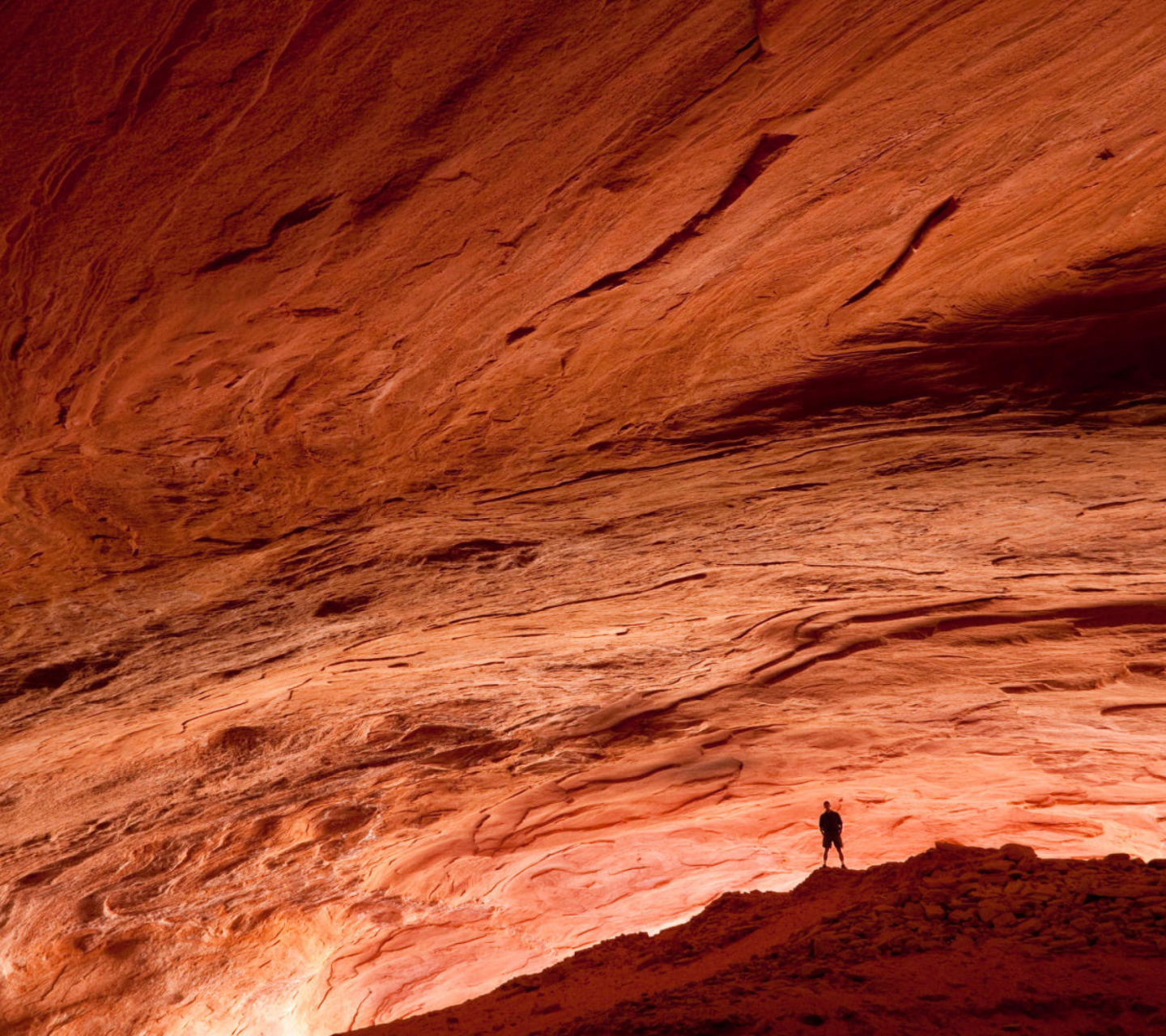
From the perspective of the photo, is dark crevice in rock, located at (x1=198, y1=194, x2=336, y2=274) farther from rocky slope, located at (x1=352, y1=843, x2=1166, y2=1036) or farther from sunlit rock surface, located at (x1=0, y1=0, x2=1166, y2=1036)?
rocky slope, located at (x1=352, y1=843, x2=1166, y2=1036)

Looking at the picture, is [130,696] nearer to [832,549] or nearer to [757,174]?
[832,549]

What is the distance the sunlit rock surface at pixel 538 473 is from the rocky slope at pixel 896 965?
102 inches

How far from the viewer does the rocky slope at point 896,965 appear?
11.3 feet

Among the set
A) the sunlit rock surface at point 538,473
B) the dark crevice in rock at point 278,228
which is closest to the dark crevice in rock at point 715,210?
the sunlit rock surface at point 538,473

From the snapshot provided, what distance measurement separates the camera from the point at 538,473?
253 inches

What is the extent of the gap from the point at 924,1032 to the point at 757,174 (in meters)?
3.99

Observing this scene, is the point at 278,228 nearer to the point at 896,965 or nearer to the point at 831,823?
the point at 896,965

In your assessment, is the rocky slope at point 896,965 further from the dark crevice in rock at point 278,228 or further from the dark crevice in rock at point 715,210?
the dark crevice in rock at point 278,228

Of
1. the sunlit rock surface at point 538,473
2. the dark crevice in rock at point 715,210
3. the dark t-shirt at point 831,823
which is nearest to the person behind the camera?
the sunlit rock surface at point 538,473

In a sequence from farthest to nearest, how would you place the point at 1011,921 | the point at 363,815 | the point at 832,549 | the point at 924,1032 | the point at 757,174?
the point at 363,815 → the point at 832,549 → the point at 757,174 → the point at 1011,921 → the point at 924,1032

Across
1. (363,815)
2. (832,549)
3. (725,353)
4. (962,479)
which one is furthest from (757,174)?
(363,815)

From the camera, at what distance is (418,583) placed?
7.14m

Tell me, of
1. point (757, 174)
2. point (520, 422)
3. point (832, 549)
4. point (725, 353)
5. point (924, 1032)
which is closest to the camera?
point (924, 1032)

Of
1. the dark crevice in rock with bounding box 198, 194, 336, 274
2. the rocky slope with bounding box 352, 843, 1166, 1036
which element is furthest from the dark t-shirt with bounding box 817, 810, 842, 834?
the dark crevice in rock with bounding box 198, 194, 336, 274
